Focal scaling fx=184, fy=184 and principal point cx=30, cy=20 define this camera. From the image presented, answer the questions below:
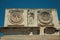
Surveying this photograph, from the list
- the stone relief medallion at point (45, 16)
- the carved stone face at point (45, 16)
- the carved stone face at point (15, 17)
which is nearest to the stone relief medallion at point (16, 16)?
the carved stone face at point (15, 17)

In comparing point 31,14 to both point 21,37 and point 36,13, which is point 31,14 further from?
point 21,37

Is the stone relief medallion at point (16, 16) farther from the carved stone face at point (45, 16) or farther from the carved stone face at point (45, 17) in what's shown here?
the carved stone face at point (45, 16)

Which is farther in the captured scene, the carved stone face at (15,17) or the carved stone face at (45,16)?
the carved stone face at (45,16)

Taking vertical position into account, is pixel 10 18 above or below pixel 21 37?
above

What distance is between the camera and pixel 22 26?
496 inches

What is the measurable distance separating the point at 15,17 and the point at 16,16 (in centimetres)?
10

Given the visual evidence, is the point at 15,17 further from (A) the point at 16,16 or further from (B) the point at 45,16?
(B) the point at 45,16

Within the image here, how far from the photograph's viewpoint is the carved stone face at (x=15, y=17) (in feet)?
42.0

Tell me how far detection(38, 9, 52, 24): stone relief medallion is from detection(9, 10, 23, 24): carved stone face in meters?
1.36

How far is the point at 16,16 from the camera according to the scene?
1294 cm

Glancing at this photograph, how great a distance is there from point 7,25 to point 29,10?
1.99 meters

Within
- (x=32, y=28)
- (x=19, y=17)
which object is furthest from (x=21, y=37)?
(x=19, y=17)

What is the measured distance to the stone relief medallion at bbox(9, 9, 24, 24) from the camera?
42.0 ft

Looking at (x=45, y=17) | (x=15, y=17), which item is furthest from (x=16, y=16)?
(x=45, y=17)
